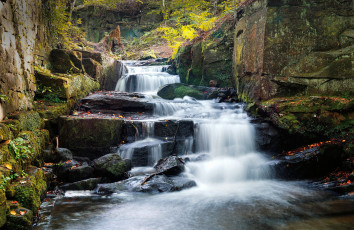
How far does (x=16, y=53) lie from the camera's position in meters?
5.39

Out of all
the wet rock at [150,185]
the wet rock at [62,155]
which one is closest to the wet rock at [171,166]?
the wet rock at [150,185]

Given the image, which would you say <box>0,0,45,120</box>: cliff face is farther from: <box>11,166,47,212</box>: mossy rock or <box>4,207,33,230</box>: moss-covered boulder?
Result: <box>4,207,33,230</box>: moss-covered boulder

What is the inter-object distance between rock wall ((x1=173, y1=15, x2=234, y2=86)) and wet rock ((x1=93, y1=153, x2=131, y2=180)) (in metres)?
8.60

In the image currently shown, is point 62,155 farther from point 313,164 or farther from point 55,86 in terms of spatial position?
point 313,164

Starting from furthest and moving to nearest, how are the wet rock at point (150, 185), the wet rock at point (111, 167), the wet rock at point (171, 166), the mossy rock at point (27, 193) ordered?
1. the wet rock at point (171, 166)
2. the wet rock at point (111, 167)
3. the wet rock at point (150, 185)
4. the mossy rock at point (27, 193)

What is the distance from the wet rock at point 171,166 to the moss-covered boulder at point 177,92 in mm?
6220

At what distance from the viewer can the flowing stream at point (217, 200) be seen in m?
4.01

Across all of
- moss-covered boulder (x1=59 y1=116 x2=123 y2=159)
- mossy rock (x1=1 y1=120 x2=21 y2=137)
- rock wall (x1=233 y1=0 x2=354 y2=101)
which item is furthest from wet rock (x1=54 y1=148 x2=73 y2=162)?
rock wall (x1=233 y1=0 x2=354 y2=101)

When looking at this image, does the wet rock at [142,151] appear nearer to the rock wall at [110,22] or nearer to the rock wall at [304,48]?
the rock wall at [304,48]

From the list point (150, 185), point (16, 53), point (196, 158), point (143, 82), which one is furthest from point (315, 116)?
point (143, 82)

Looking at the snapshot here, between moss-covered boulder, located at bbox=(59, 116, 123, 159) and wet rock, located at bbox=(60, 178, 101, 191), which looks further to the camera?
moss-covered boulder, located at bbox=(59, 116, 123, 159)

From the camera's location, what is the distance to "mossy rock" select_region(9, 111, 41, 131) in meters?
5.00

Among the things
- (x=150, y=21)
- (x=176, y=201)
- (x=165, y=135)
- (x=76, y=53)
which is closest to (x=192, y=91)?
(x=165, y=135)

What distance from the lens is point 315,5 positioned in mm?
7969
